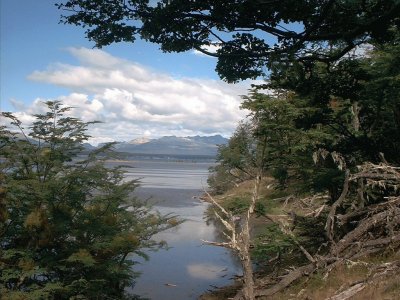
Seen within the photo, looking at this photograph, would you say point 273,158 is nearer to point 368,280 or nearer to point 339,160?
point 339,160

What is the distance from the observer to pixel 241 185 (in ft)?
155

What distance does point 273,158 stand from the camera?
1980 cm

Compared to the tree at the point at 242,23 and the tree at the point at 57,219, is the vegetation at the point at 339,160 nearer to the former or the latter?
the tree at the point at 242,23

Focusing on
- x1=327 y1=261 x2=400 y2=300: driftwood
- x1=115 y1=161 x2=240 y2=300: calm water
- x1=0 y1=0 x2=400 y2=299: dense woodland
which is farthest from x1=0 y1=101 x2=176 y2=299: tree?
x1=327 y1=261 x2=400 y2=300: driftwood

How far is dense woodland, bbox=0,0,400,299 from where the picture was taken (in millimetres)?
5430

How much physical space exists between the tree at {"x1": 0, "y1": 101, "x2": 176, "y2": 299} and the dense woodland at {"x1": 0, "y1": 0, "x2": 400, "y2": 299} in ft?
0.14

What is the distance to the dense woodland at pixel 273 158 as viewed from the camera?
5430mm

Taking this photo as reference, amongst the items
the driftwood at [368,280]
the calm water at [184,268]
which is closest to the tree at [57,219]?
the calm water at [184,268]

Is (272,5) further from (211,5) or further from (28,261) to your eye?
(28,261)

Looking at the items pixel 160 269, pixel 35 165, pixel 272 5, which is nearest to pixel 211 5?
pixel 272 5

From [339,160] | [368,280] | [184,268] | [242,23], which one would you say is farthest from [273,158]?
[242,23]

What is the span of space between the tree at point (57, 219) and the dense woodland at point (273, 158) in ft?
0.14

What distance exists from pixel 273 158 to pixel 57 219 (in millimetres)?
11776

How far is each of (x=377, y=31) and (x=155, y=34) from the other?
10.4 feet
